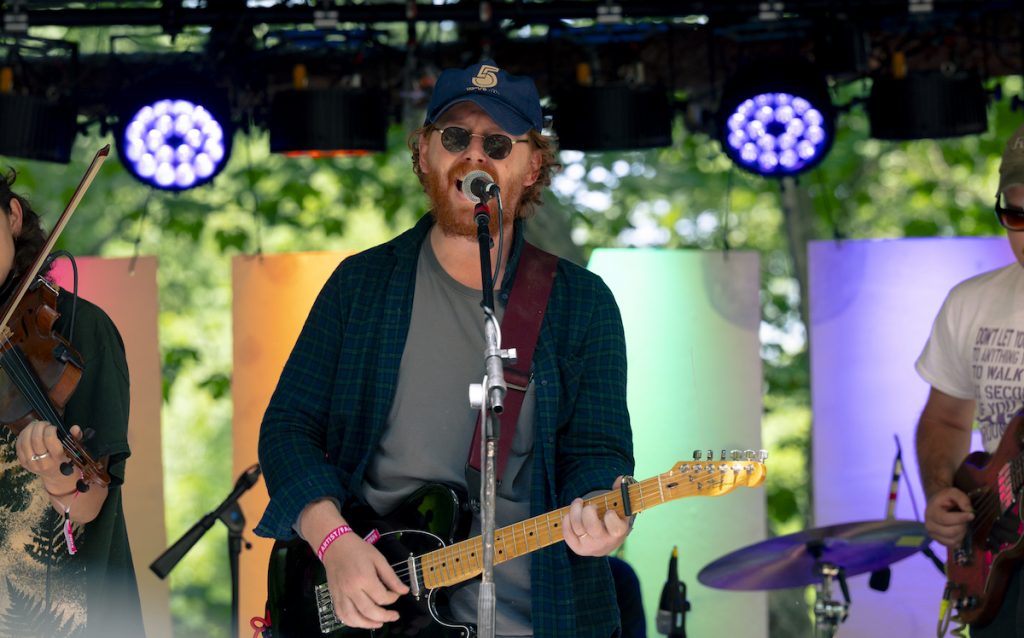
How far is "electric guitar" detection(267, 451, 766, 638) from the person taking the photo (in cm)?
338

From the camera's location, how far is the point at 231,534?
5.52 m

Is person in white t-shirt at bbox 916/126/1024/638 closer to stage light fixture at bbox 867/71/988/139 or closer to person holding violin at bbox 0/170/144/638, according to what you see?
stage light fixture at bbox 867/71/988/139

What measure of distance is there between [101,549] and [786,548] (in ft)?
7.98

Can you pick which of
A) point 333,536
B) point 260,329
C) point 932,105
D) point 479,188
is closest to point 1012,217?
point 932,105

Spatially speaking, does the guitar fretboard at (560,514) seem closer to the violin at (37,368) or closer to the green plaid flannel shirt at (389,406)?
the green plaid flannel shirt at (389,406)

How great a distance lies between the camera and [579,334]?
3740 mm

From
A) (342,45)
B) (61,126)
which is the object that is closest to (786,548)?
(342,45)

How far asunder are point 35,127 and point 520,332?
9.83 ft

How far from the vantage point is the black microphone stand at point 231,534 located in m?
5.24

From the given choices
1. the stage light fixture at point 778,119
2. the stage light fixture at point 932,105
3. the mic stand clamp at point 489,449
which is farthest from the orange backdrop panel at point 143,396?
the stage light fixture at point 932,105

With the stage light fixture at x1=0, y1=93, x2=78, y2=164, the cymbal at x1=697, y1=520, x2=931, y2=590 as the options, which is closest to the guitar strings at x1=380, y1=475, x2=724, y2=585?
the cymbal at x1=697, y1=520, x2=931, y2=590

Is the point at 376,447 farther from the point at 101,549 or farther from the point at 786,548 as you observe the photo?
the point at 786,548

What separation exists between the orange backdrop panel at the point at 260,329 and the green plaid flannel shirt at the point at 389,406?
6.55 ft

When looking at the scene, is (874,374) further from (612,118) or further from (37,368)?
(37,368)
